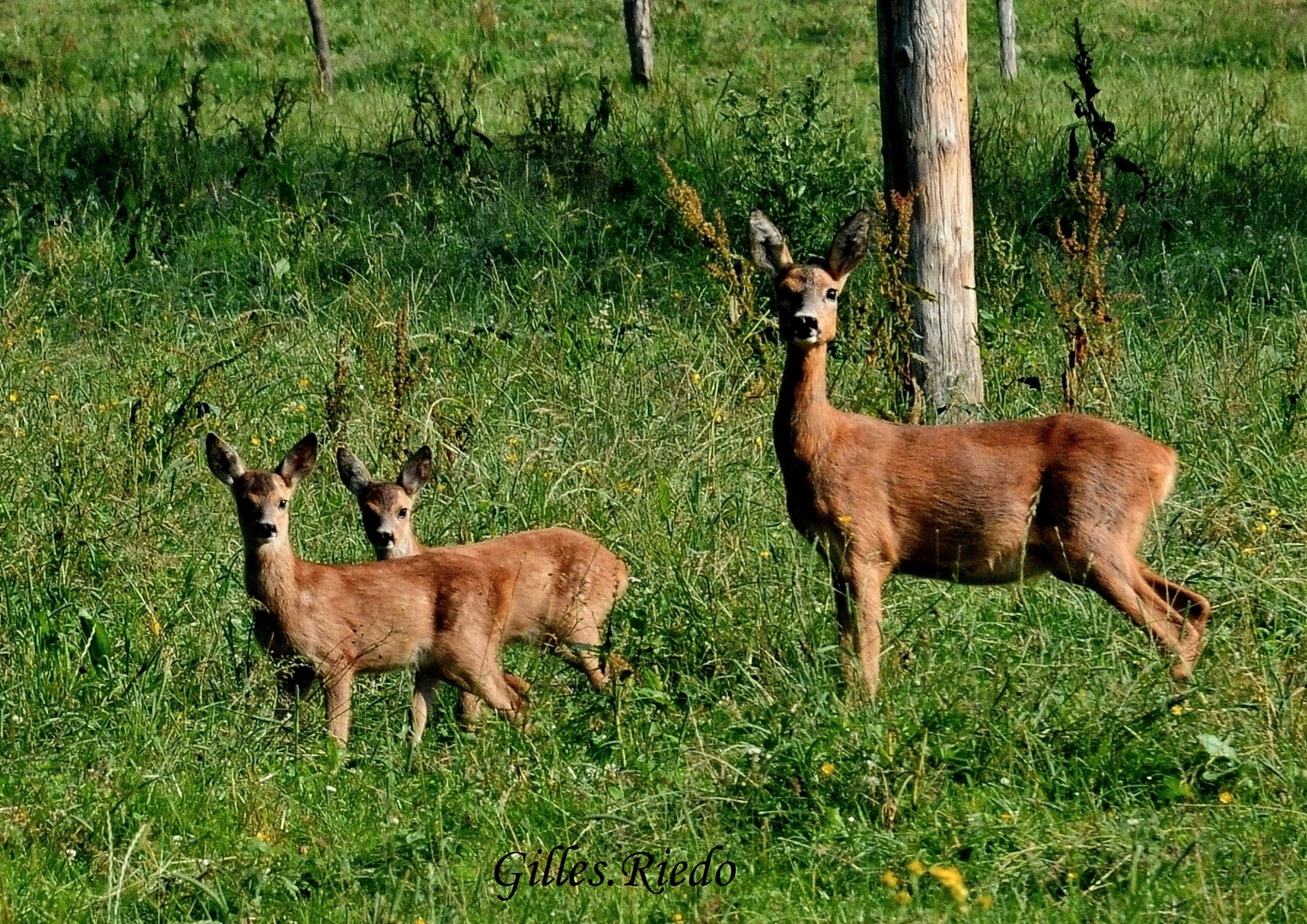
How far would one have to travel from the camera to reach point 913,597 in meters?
6.45

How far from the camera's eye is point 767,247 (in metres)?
6.77

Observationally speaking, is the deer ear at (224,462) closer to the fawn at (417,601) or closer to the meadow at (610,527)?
the fawn at (417,601)

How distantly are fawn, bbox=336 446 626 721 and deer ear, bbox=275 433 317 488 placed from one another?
318mm

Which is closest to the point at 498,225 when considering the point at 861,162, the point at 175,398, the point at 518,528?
the point at 861,162

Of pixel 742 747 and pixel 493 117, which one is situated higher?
pixel 493 117

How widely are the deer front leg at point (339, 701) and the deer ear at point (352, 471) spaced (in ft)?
3.90

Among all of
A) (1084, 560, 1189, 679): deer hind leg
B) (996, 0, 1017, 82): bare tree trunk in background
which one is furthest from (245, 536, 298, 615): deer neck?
(996, 0, 1017, 82): bare tree trunk in background

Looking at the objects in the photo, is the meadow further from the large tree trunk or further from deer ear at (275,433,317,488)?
deer ear at (275,433,317,488)

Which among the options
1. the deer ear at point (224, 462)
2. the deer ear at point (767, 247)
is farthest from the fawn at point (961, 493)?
the deer ear at point (224, 462)

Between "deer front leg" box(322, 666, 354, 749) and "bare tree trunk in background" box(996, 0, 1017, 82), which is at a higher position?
"bare tree trunk in background" box(996, 0, 1017, 82)

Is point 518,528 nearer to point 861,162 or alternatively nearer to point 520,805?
point 520,805

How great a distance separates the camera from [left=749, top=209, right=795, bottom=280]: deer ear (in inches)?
264

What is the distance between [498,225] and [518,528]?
4.65 metres

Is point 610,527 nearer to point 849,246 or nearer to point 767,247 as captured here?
point 767,247
